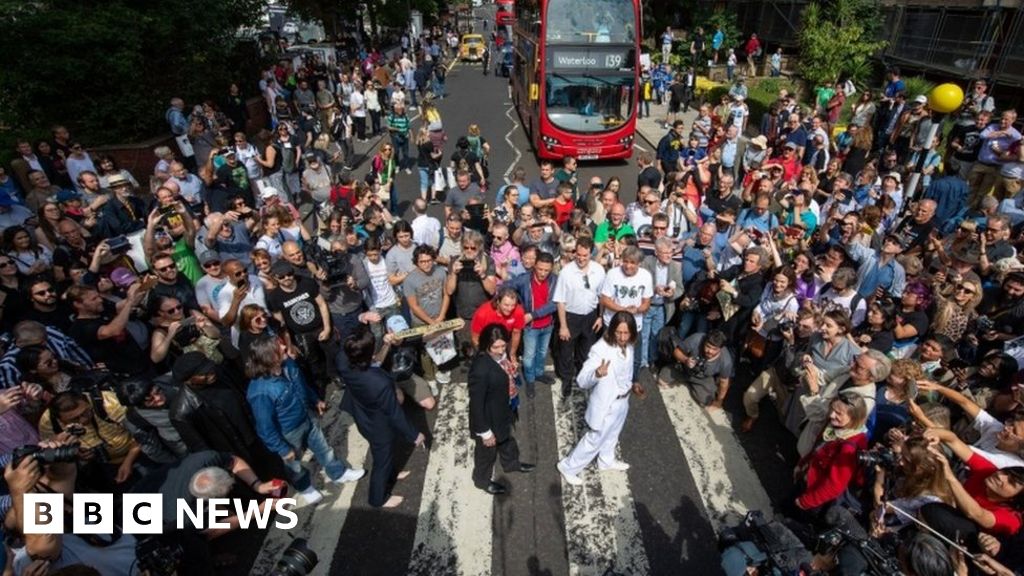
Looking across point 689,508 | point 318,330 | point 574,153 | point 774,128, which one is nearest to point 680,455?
point 689,508

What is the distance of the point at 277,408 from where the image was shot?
4.20 metres

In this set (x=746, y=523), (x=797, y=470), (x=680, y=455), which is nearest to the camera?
(x=746, y=523)

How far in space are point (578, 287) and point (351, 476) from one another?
305 cm

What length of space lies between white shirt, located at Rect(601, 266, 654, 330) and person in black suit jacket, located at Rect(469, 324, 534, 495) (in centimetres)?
155

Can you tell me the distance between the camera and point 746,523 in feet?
11.1

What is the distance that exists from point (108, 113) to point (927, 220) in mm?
16938

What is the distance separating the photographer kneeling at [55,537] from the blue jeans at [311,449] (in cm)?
138

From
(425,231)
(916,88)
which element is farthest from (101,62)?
(916,88)

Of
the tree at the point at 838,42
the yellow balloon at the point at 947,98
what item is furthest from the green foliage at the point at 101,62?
the tree at the point at 838,42

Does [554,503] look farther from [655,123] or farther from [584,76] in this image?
[655,123]

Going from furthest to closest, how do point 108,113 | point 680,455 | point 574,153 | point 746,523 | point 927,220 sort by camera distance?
point 574,153, point 108,113, point 927,220, point 680,455, point 746,523

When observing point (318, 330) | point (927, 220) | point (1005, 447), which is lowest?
point (318, 330)

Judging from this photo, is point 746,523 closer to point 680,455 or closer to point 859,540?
point 859,540

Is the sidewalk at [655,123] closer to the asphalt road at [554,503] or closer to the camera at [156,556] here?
the asphalt road at [554,503]
